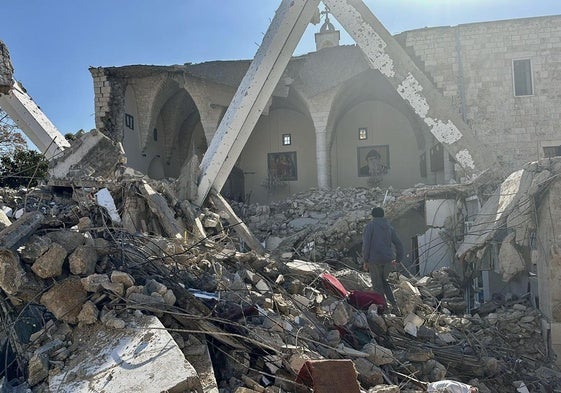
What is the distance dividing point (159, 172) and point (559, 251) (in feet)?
55.5

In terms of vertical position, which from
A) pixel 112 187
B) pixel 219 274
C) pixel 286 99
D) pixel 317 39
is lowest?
pixel 219 274

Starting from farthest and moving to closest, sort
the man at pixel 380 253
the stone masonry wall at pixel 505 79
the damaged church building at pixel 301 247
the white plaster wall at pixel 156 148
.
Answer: the white plaster wall at pixel 156 148 < the stone masonry wall at pixel 505 79 < the man at pixel 380 253 < the damaged church building at pixel 301 247

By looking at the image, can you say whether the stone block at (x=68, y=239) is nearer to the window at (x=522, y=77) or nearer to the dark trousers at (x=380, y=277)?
the dark trousers at (x=380, y=277)

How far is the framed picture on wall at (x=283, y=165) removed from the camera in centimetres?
2031

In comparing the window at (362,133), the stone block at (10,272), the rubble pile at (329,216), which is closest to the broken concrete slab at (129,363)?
the stone block at (10,272)

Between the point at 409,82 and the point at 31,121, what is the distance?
8671mm

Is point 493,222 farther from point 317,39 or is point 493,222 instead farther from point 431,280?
point 317,39

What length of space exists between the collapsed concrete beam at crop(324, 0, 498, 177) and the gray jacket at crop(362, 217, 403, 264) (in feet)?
14.6

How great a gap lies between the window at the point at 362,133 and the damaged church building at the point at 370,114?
9 centimetres

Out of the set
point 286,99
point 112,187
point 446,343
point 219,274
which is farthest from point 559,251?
point 286,99

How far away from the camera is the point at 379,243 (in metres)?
5.90

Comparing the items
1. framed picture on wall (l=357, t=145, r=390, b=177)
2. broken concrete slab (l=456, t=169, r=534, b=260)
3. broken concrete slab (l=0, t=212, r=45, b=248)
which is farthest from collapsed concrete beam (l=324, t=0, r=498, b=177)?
framed picture on wall (l=357, t=145, r=390, b=177)

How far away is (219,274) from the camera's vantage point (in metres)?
4.93

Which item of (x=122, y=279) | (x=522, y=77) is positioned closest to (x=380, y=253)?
(x=122, y=279)
